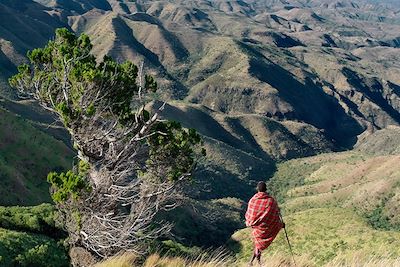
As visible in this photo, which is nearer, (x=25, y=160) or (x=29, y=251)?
(x=29, y=251)

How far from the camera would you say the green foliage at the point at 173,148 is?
21703 millimetres

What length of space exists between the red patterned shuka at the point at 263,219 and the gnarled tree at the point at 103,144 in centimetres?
621

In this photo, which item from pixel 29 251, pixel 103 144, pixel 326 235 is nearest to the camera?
pixel 103 144

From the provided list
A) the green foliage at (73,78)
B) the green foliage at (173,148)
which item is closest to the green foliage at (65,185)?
the green foliage at (73,78)

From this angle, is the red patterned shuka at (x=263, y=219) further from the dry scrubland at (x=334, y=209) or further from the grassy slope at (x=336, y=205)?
the grassy slope at (x=336, y=205)

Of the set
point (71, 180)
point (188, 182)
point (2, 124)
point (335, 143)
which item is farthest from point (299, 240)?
point (335, 143)

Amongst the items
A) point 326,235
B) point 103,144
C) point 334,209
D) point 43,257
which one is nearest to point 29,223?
point 43,257

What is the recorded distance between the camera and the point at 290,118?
19988cm

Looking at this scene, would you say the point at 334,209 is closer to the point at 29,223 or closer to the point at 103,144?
the point at 29,223

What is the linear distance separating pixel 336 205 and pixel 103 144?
87.1m

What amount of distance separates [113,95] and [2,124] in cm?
4947

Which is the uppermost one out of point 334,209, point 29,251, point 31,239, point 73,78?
point 73,78

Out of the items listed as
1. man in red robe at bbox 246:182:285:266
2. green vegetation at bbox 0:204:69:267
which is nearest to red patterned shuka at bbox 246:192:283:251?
man in red robe at bbox 246:182:285:266

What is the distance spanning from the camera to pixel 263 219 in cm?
1397
